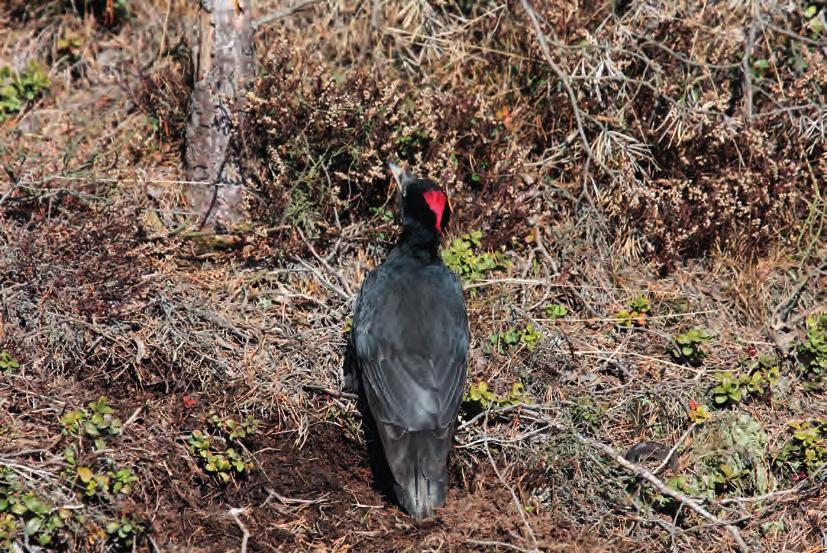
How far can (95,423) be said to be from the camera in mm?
4625

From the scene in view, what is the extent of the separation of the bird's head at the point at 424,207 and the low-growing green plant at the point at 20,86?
8.91 feet

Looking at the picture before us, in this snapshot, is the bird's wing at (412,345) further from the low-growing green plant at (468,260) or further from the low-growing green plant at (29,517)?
the low-growing green plant at (29,517)

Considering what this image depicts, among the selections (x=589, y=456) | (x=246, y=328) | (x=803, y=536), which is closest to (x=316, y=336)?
(x=246, y=328)

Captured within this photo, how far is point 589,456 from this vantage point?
5.21m

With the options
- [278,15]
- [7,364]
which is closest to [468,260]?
[278,15]

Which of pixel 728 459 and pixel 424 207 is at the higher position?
pixel 424 207

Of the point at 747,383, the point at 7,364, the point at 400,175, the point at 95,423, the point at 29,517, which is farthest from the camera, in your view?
the point at 400,175

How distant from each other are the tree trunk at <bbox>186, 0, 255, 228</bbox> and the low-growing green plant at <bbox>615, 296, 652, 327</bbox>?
7.79 feet

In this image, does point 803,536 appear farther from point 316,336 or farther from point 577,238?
point 316,336

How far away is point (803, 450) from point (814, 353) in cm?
72

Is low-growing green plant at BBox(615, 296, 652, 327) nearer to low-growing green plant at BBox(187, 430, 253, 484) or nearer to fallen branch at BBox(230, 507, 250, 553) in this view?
low-growing green plant at BBox(187, 430, 253, 484)

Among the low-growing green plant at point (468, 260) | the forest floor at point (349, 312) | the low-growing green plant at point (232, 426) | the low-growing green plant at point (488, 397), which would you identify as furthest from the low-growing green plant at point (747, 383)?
the low-growing green plant at point (232, 426)

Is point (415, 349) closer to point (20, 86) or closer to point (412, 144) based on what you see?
point (412, 144)

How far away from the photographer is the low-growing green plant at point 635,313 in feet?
19.8
